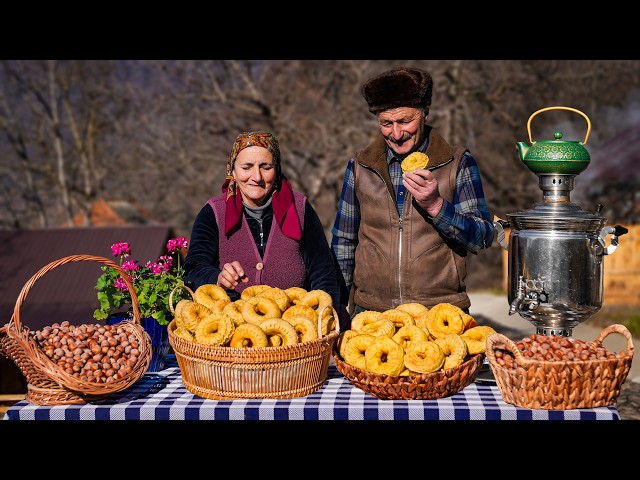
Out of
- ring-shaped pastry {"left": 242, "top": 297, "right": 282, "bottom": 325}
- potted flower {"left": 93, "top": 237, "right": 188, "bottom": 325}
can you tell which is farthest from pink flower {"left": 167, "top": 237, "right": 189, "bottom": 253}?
ring-shaped pastry {"left": 242, "top": 297, "right": 282, "bottom": 325}

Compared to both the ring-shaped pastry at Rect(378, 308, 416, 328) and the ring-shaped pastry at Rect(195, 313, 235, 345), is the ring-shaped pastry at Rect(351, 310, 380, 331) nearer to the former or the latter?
the ring-shaped pastry at Rect(378, 308, 416, 328)

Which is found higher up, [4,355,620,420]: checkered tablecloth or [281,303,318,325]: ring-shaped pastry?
[281,303,318,325]: ring-shaped pastry

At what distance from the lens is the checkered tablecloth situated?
3.16m

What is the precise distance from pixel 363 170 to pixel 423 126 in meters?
0.40

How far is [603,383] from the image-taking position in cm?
318

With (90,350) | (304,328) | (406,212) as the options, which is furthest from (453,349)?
(90,350)

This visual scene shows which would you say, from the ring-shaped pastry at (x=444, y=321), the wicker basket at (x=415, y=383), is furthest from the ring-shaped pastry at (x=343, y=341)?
the ring-shaped pastry at (x=444, y=321)

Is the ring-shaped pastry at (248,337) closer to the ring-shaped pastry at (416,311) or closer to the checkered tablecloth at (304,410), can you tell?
the checkered tablecloth at (304,410)

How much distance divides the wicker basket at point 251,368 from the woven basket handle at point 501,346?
65 centimetres

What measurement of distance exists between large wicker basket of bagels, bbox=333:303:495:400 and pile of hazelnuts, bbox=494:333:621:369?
0.16m

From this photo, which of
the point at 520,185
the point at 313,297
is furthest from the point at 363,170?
the point at 520,185

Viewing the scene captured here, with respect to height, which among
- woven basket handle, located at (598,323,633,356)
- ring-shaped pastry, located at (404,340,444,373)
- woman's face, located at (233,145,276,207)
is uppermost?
woman's face, located at (233,145,276,207)

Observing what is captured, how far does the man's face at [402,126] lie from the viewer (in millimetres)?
3996

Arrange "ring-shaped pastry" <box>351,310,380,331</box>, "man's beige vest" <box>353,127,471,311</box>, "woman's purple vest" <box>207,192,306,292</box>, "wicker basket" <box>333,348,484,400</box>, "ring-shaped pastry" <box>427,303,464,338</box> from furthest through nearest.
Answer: "man's beige vest" <box>353,127,471,311</box>, "woman's purple vest" <box>207,192,306,292</box>, "ring-shaped pastry" <box>351,310,380,331</box>, "ring-shaped pastry" <box>427,303,464,338</box>, "wicker basket" <box>333,348,484,400</box>
